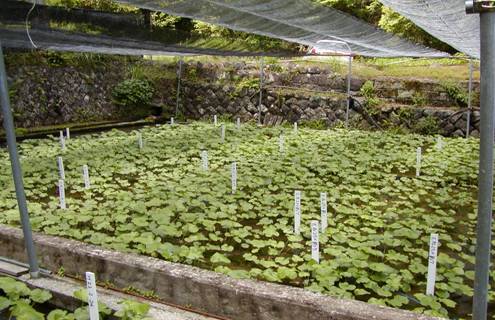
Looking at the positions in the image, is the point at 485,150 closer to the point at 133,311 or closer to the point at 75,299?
the point at 133,311

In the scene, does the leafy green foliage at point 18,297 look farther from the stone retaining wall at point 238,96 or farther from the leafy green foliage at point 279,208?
the stone retaining wall at point 238,96

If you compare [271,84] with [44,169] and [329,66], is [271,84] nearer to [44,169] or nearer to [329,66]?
[329,66]

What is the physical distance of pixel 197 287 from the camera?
2777 millimetres

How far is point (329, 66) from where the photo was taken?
1218cm

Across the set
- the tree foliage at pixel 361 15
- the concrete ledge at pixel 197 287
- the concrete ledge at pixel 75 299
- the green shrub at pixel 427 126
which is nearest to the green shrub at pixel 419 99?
the green shrub at pixel 427 126

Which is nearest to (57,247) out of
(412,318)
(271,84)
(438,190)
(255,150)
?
(412,318)

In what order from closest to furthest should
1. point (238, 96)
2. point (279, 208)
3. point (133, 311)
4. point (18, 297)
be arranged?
1. point (133, 311)
2. point (18, 297)
3. point (279, 208)
4. point (238, 96)

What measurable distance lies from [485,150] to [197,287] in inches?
77.2

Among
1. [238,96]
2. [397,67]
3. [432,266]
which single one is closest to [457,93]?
[397,67]

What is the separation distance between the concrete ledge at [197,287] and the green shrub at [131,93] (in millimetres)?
9299

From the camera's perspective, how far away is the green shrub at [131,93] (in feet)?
A: 40.4

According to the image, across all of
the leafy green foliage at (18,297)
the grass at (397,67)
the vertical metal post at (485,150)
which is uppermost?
the grass at (397,67)

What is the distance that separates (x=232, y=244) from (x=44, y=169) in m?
3.99

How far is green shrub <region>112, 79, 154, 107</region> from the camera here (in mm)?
12320
